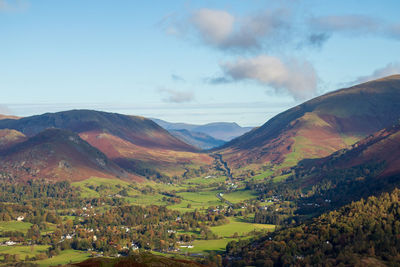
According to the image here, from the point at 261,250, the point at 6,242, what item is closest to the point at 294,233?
the point at 261,250

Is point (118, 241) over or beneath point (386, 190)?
beneath

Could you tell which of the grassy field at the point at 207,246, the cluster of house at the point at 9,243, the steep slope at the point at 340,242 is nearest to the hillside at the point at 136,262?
the steep slope at the point at 340,242

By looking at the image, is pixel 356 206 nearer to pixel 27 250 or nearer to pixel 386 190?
pixel 386 190

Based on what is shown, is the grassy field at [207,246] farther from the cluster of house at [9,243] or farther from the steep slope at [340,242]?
the cluster of house at [9,243]

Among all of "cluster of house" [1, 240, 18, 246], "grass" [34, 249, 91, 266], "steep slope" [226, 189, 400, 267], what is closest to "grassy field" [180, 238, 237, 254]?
"steep slope" [226, 189, 400, 267]

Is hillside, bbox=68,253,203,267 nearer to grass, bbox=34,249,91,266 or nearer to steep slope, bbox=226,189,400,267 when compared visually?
steep slope, bbox=226,189,400,267

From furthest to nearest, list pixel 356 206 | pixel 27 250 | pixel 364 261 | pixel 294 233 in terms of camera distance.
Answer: pixel 27 250 → pixel 356 206 → pixel 294 233 → pixel 364 261

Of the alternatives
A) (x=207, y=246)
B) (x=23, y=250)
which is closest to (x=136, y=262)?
(x=207, y=246)
